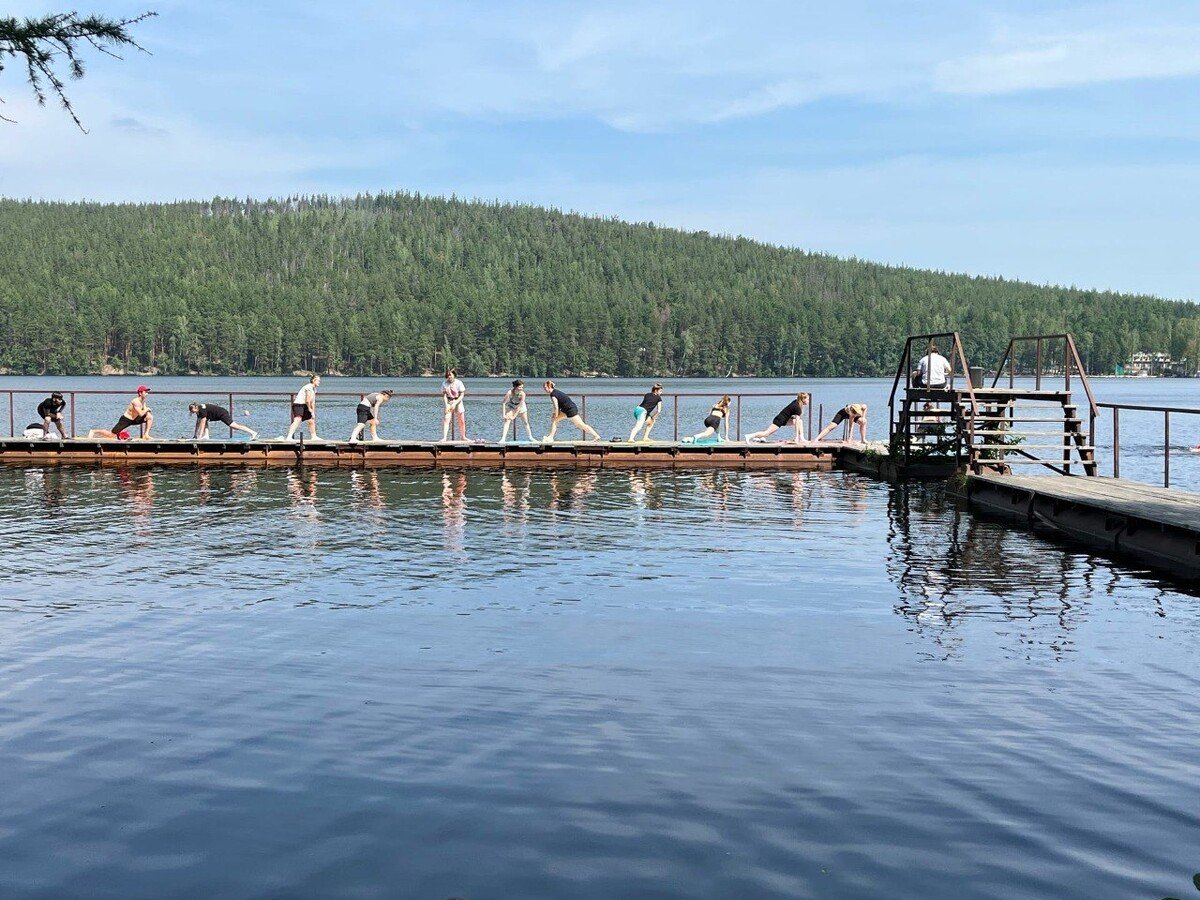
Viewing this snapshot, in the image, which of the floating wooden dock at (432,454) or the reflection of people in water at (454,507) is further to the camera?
the floating wooden dock at (432,454)

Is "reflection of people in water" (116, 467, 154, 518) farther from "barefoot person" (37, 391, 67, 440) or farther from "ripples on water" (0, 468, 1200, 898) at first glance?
"ripples on water" (0, 468, 1200, 898)

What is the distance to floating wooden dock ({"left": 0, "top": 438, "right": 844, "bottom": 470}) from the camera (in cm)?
3381

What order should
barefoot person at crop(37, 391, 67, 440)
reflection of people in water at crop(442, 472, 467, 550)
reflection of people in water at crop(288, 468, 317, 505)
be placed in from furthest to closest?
barefoot person at crop(37, 391, 67, 440) < reflection of people in water at crop(288, 468, 317, 505) < reflection of people in water at crop(442, 472, 467, 550)

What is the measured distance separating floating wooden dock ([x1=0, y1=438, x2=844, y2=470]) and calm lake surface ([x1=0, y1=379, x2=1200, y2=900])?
16106mm

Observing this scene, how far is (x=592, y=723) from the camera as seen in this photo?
8.64 meters

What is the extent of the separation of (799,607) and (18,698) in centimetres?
779

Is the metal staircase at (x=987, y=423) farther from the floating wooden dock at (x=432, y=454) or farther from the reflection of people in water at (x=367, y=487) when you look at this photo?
the reflection of people in water at (x=367, y=487)

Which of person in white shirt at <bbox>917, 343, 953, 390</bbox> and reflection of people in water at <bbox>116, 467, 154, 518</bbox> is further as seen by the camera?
person in white shirt at <bbox>917, 343, 953, 390</bbox>

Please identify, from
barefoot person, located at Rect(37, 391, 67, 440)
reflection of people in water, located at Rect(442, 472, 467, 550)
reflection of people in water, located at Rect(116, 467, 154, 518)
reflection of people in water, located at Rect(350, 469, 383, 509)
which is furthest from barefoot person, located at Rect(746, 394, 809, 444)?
barefoot person, located at Rect(37, 391, 67, 440)

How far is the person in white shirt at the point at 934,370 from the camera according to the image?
2719cm

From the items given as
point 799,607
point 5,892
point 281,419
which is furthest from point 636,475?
point 281,419

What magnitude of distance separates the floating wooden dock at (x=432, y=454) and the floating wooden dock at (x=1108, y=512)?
32.4ft

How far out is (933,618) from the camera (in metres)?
12.6

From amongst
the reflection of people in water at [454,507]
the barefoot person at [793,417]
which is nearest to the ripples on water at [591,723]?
the reflection of people in water at [454,507]
